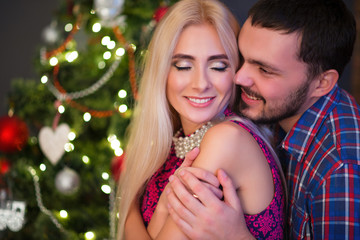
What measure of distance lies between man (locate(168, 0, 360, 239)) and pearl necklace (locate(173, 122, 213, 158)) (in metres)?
0.18

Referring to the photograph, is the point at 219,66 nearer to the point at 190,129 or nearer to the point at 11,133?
the point at 190,129

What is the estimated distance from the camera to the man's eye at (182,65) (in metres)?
1.55

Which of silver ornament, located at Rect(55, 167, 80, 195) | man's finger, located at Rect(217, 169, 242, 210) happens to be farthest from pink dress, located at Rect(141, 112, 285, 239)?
silver ornament, located at Rect(55, 167, 80, 195)

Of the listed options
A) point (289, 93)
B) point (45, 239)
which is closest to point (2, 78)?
point (45, 239)

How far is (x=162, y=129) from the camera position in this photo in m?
1.72

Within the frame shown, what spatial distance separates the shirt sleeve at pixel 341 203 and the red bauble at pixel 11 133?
206 centimetres

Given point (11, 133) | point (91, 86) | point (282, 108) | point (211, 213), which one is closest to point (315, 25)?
point (282, 108)

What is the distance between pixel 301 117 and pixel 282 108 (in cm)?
8

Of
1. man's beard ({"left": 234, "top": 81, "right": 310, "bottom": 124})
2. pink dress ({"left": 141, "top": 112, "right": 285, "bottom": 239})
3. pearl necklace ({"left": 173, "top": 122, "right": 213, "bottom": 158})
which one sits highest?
man's beard ({"left": 234, "top": 81, "right": 310, "bottom": 124})

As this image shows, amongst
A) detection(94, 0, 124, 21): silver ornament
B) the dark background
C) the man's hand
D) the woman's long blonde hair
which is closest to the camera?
the man's hand

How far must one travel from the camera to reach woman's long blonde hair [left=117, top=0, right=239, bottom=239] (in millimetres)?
1559

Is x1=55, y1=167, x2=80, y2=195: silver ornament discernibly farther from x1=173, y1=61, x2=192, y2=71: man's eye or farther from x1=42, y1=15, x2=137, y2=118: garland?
x1=173, y1=61, x2=192, y2=71: man's eye

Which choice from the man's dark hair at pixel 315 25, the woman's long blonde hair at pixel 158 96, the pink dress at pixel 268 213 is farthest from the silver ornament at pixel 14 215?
the man's dark hair at pixel 315 25

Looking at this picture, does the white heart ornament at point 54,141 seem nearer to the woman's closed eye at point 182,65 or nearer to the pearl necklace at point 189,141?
the pearl necklace at point 189,141
